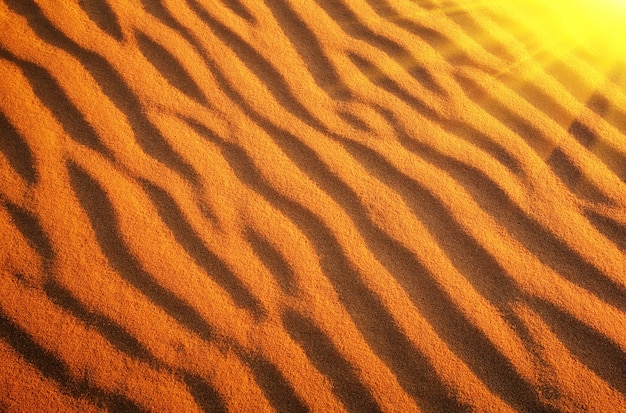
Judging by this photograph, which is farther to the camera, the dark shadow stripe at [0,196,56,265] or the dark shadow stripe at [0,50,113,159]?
the dark shadow stripe at [0,50,113,159]

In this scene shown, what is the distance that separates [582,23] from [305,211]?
1.59 meters

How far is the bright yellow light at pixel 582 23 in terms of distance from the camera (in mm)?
1842

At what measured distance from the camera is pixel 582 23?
1906 mm

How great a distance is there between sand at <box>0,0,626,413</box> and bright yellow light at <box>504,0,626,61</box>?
3cm

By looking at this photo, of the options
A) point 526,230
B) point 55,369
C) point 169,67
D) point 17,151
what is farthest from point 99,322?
point 526,230

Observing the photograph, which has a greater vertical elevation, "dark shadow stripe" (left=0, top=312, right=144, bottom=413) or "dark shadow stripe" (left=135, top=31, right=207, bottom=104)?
"dark shadow stripe" (left=135, top=31, right=207, bottom=104)

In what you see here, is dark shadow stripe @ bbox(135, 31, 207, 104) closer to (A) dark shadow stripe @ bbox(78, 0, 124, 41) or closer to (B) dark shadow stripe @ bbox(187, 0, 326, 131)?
(A) dark shadow stripe @ bbox(78, 0, 124, 41)

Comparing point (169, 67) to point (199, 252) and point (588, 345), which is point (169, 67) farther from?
point (588, 345)

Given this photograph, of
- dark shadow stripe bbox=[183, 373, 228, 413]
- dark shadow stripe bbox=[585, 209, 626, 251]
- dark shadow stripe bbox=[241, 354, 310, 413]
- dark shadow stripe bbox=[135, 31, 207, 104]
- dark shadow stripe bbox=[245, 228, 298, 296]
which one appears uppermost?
dark shadow stripe bbox=[585, 209, 626, 251]

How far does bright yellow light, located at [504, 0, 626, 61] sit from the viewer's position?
1842 millimetres

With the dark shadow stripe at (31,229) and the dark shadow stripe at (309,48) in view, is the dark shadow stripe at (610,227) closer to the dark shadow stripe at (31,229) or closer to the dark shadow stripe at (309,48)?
the dark shadow stripe at (309,48)

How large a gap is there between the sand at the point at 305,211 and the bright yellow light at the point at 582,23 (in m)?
0.03

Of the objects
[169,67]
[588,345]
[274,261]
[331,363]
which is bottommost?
[331,363]

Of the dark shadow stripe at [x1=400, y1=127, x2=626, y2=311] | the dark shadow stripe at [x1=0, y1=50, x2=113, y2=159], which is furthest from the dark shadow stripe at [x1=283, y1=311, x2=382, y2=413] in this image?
the dark shadow stripe at [x1=0, y1=50, x2=113, y2=159]
